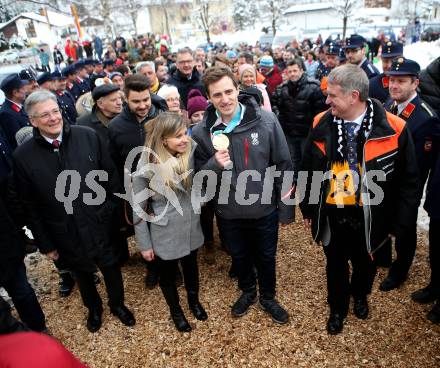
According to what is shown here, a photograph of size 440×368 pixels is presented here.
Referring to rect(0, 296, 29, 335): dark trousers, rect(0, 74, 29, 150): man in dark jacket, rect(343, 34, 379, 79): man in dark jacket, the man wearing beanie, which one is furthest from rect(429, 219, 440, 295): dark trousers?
rect(0, 74, 29, 150): man in dark jacket

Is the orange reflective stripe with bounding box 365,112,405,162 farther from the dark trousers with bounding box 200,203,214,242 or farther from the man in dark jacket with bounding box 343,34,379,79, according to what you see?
the man in dark jacket with bounding box 343,34,379,79

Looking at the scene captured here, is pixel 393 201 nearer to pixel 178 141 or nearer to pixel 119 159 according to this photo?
pixel 178 141

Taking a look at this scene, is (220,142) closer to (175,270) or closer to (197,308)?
(175,270)

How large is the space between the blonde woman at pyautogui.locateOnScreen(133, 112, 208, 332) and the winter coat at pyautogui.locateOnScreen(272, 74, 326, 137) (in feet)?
11.6

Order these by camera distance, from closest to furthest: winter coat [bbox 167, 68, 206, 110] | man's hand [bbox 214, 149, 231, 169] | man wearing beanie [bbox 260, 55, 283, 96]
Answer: man's hand [bbox 214, 149, 231, 169] < winter coat [bbox 167, 68, 206, 110] < man wearing beanie [bbox 260, 55, 283, 96]

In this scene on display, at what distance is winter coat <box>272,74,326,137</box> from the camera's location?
6002 millimetres

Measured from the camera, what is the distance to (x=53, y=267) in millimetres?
5078

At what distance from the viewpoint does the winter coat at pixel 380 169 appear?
2787 mm

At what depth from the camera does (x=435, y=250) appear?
349 centimetres

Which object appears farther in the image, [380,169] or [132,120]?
[132,120]

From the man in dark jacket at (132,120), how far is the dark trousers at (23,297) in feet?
3.84

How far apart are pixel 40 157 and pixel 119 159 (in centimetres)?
96

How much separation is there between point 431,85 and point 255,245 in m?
2.72

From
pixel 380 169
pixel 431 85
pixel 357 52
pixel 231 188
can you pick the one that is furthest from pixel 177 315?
pixel 357 52
